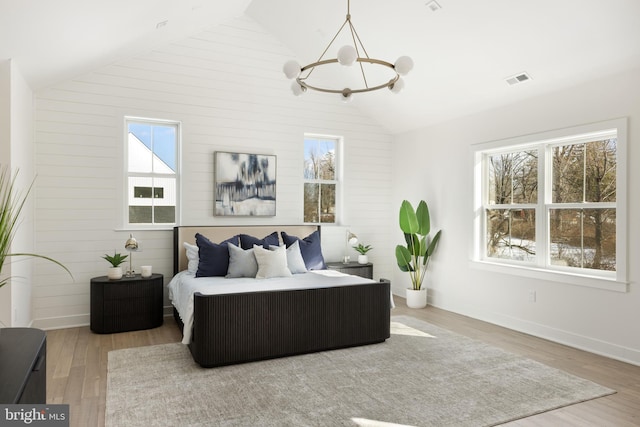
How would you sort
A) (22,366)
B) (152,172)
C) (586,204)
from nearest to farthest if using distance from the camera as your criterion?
(22,366) < (586,204) < (152,172)

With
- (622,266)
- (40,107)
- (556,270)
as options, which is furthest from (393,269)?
(40,107)

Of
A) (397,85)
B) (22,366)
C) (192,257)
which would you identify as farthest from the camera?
(192,257)

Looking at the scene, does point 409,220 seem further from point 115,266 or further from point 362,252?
point 115,266

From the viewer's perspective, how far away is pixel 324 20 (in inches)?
204

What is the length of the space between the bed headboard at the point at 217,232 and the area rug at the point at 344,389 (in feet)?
4.58

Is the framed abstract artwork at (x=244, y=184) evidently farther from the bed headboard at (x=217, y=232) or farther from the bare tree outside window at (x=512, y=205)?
the bare tree outside window at (x=512, y=205)

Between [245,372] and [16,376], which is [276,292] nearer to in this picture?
[245,372]

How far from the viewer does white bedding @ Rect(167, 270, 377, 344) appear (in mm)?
3783

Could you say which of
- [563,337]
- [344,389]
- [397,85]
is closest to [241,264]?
[344,389]

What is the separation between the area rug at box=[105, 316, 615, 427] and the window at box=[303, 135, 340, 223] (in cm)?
276

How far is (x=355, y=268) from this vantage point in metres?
5.98

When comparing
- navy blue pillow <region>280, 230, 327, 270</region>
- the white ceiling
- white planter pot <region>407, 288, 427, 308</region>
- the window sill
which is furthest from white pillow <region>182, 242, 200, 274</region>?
the window sill

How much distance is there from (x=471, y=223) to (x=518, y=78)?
179 centimetres

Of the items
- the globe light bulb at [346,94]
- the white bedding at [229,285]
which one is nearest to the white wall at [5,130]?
the white bedding at [229,285]
